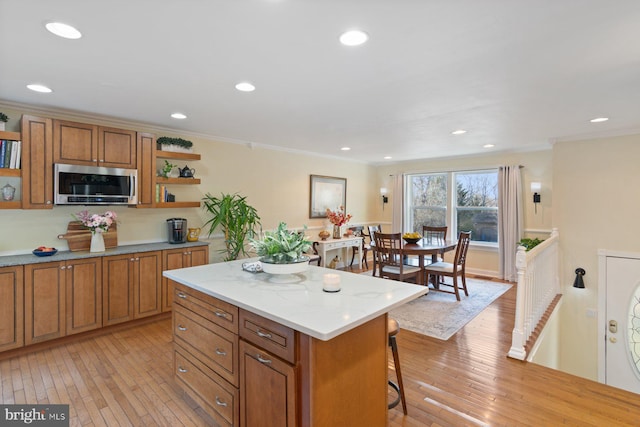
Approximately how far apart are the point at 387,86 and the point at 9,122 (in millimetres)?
3827

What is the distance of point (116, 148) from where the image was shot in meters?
3.56

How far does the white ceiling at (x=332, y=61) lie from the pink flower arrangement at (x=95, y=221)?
3.78 ft

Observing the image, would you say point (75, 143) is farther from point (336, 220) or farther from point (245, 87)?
point (336, 220)

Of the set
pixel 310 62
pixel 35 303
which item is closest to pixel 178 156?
pixel 35 303

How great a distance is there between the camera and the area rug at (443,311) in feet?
11.9

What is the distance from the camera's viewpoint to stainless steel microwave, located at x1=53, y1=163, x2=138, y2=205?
10.5 feet

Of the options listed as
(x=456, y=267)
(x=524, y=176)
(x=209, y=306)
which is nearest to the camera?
(x=209, y=306)

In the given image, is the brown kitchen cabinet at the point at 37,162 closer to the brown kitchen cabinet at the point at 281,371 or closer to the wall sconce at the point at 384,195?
the brown kitchen cabinet at the point at 281,371

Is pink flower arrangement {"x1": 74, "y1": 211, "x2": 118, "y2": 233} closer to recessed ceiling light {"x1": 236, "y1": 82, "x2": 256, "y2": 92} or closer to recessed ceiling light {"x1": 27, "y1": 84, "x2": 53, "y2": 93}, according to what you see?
recessed ceiling light {"x1": 27, "y1": 84, "x2": 53, "y2": 93}

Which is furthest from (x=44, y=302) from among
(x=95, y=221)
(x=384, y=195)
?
(x=384, y=195)

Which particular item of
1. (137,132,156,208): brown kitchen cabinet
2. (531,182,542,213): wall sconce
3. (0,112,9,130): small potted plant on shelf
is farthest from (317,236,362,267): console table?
(0,112,9,130): small potted plant on shelf

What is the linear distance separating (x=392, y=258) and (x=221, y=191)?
2.84 meters

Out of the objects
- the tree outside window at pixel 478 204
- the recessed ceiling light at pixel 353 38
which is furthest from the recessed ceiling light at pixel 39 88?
the tree outside window at pixel 478 204

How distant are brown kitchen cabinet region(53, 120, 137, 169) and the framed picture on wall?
3273 mm
